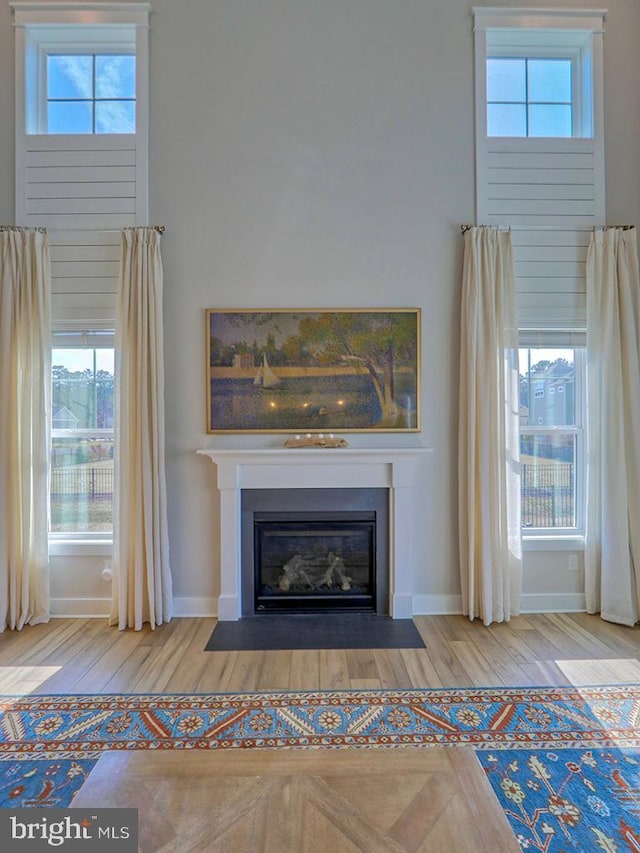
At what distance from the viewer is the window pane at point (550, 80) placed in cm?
362

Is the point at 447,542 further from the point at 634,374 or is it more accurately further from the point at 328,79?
the point at 328,79

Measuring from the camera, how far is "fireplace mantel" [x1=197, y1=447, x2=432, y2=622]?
11.0 feet

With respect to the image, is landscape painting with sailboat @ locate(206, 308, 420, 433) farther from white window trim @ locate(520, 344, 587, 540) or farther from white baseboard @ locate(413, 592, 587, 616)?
white baseboard @ locate(413, 592, 587, 616)

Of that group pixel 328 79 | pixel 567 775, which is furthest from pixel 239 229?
pixel 567 775

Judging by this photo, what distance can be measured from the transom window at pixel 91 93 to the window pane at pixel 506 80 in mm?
2724

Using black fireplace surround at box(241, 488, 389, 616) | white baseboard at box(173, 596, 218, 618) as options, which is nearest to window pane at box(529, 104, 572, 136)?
black fireplace surround at box(241, 488, 389, 616)

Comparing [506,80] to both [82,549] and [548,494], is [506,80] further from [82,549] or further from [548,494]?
[82,549]

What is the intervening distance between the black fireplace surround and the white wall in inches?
12.0

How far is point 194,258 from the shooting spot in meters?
3.45

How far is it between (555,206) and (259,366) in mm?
2518

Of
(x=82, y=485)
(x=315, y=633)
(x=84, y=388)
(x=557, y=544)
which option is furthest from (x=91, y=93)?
(x=557, y=544)

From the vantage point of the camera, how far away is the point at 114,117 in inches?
140

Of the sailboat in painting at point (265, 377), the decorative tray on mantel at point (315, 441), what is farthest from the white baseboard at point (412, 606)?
the sailboat in painting at point (265, 377)

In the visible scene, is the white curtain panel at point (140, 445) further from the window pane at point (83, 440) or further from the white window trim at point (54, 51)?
the white window trim at point (54, 51)
